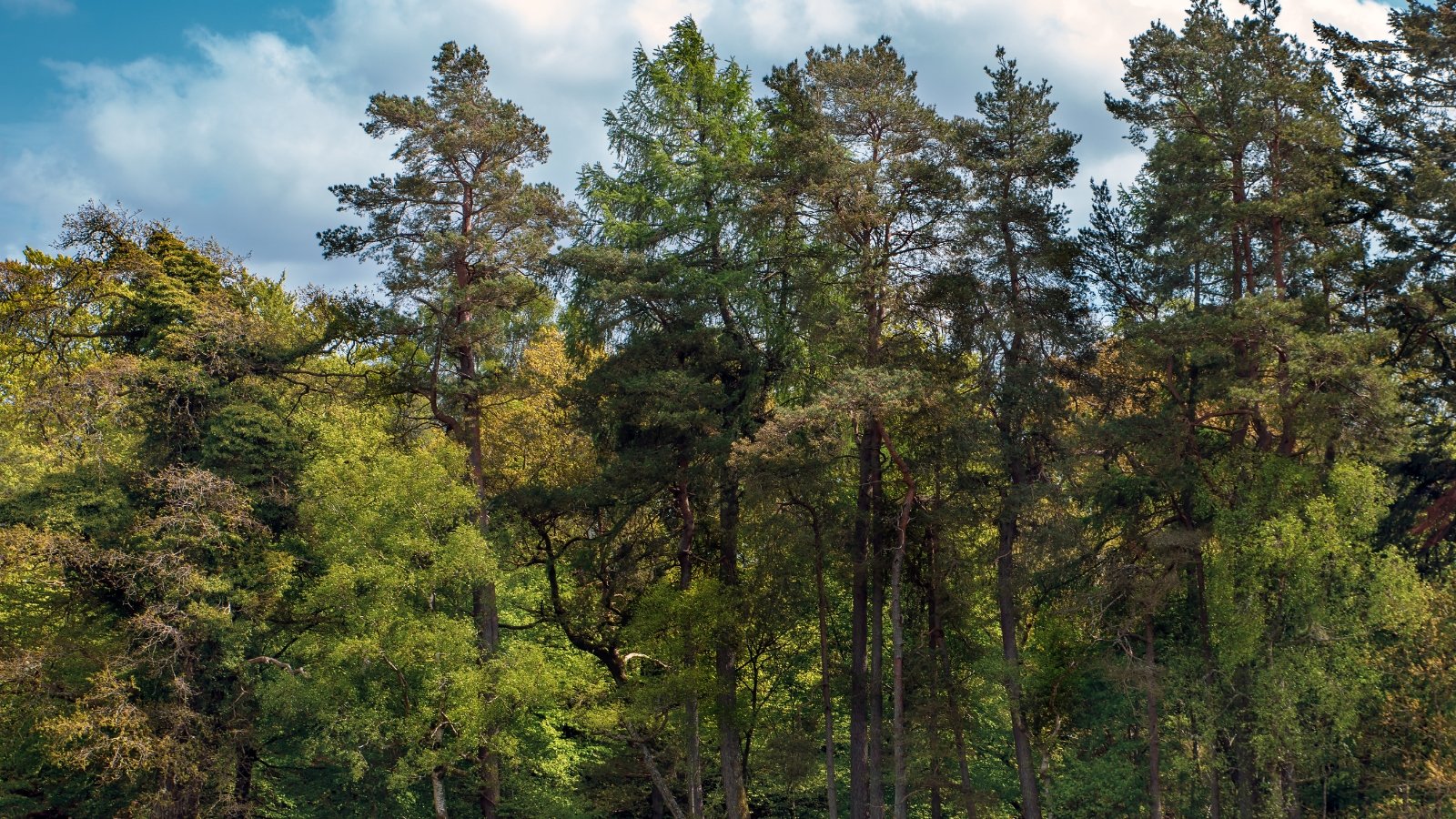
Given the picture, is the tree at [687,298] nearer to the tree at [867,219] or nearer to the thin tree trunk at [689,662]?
the thin tree trunk at [689,662]

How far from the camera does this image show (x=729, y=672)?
25.9 m

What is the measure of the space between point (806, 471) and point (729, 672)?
4.77m

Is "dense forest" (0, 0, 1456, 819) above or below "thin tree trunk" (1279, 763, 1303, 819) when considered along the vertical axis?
above

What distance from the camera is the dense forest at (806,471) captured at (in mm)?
21484

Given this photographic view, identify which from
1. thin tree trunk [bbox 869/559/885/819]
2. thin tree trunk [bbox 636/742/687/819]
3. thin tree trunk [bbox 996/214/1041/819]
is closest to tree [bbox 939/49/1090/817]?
thin tree trunk [bbox 996/214/1041/819]

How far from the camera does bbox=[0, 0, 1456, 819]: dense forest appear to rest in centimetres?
2148

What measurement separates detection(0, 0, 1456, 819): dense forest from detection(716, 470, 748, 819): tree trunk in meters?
0.14

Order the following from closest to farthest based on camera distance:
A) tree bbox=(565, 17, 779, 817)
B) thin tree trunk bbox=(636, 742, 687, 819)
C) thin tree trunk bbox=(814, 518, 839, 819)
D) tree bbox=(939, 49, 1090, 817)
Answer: tree bbox=(939, 49, 1090, 817) < tree bbox=(565, 17, 779, 817) < thin tree trunk bbox=(636, 742, 687, 819) < thin tree trunk bbox=(814, 518, 839, 819)

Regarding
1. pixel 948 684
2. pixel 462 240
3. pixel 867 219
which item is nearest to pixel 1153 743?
pixel 948 684

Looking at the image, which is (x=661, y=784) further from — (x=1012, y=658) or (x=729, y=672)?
(x=1012, y=658)

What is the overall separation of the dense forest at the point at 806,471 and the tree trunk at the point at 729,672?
14 cm

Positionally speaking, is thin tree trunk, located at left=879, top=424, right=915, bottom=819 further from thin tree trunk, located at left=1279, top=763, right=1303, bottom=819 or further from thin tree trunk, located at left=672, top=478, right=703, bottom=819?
thin tree trunk, located at left=1279, top=763, right=1303, bottom=819

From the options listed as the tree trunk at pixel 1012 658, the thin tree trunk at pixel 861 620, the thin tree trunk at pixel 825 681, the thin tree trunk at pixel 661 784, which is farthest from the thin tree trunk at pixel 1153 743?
the thin tree trunk at pixel 661 784

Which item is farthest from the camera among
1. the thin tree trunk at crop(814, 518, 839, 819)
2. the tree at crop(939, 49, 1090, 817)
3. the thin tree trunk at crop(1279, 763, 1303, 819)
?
the thin tree trunk at crop(814, 518, 839, 819)
